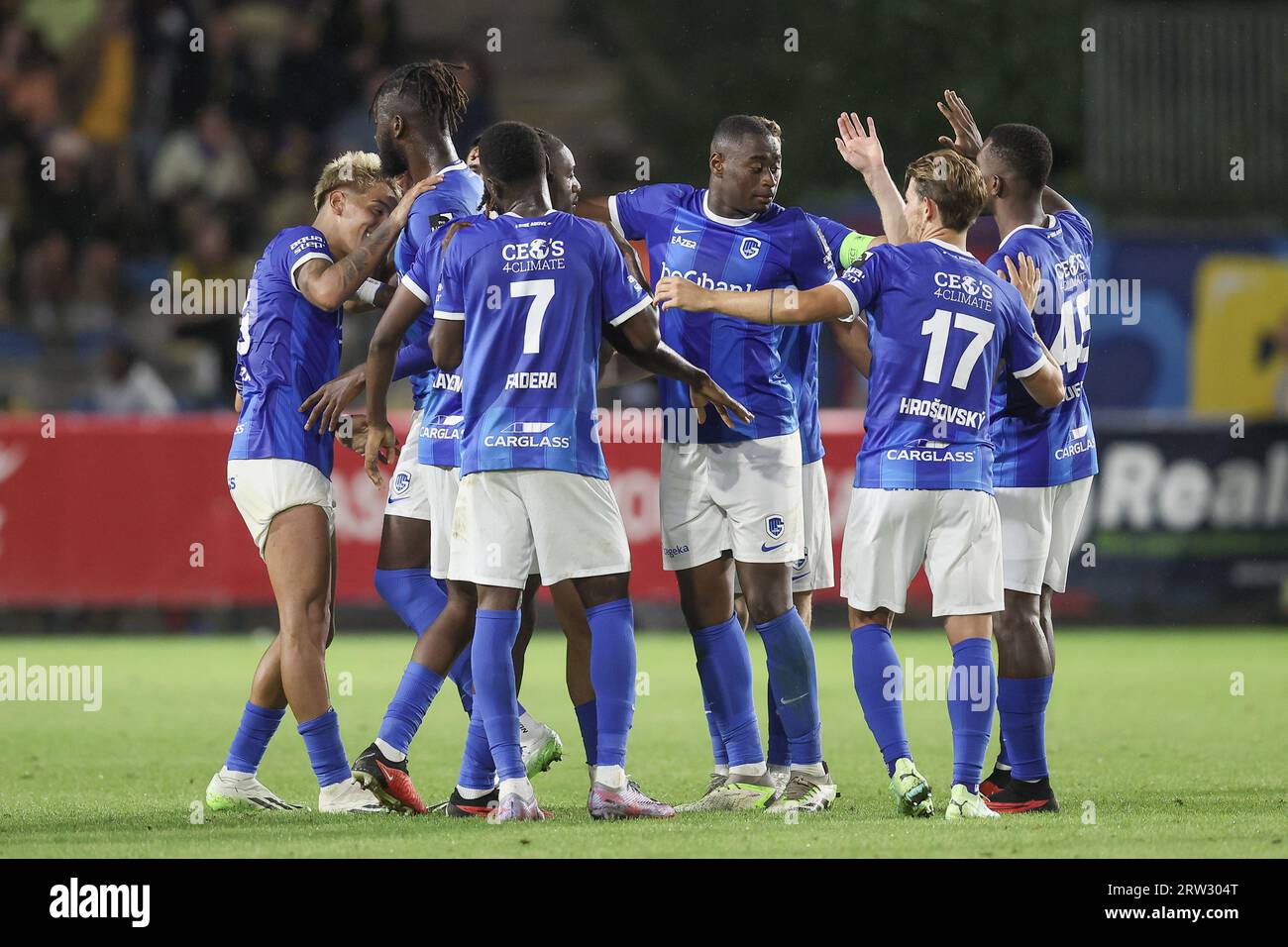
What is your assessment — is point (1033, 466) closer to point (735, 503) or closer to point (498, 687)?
point (735, 503)

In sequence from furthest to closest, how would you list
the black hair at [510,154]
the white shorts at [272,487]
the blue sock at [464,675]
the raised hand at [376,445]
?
the blue sock at [464,675] → the white shorts at [272,487] → the raised hand at [376,445] → the black hair at [510,154]

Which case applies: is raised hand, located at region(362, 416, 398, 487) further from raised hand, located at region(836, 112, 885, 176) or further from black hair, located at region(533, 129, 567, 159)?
raised hand, located at region(836, 112, 885, 176)

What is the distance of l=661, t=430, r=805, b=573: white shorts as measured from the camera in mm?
6719

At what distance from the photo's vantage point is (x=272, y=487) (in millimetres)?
6664

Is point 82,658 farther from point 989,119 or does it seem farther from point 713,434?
point 989,119

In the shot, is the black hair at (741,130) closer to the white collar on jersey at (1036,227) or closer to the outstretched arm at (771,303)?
the outstretched arm at (771,303)

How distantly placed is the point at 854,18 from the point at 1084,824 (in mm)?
15721

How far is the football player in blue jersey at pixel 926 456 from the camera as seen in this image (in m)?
6.27
